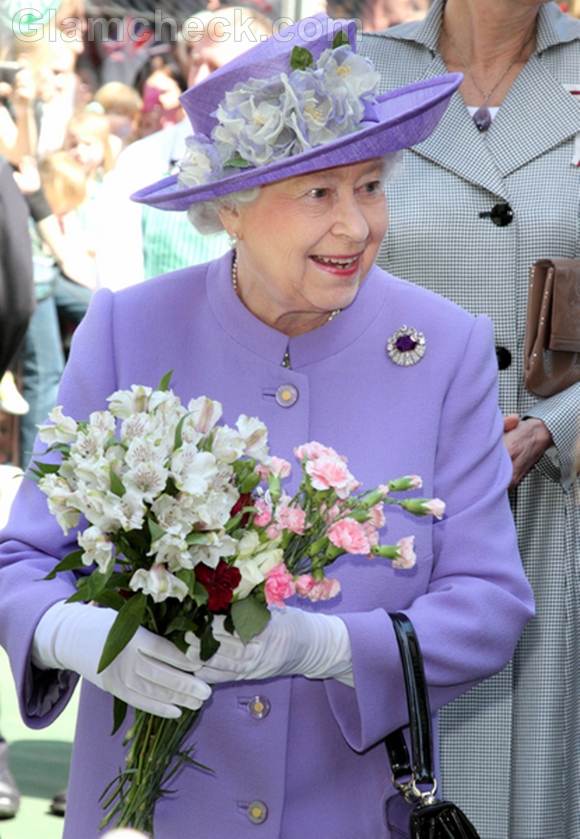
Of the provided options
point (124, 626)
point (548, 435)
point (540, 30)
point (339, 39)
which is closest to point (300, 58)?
point (339, 39)

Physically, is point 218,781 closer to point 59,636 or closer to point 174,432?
point 59,636

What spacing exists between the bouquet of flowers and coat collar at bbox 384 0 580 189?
1343 millimetres

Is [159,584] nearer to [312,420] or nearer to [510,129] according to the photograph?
[312,420]

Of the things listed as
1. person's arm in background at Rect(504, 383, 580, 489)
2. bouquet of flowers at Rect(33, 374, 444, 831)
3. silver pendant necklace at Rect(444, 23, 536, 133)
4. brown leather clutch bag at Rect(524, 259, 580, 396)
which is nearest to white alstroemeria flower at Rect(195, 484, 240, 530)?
bouquet of flowers at Rect(33, 374, 444, 831)

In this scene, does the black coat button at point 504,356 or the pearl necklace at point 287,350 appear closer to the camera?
the pearl necklace at point 287,350

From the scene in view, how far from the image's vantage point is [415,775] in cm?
232

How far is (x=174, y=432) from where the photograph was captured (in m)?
2.12

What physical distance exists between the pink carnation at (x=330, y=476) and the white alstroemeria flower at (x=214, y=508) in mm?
115

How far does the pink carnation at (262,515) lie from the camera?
2.15m

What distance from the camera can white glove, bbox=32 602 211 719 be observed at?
2.23 metres

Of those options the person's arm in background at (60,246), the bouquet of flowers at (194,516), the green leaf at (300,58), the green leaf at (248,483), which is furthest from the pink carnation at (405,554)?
the person's arm in background at (60,246)

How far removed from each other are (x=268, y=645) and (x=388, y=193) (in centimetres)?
141

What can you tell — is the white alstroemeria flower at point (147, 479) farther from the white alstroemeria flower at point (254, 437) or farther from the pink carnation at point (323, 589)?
the pink carnation at point (323, 589)

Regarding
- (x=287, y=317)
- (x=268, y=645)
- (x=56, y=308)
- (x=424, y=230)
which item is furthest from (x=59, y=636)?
(x=56, y=308)
